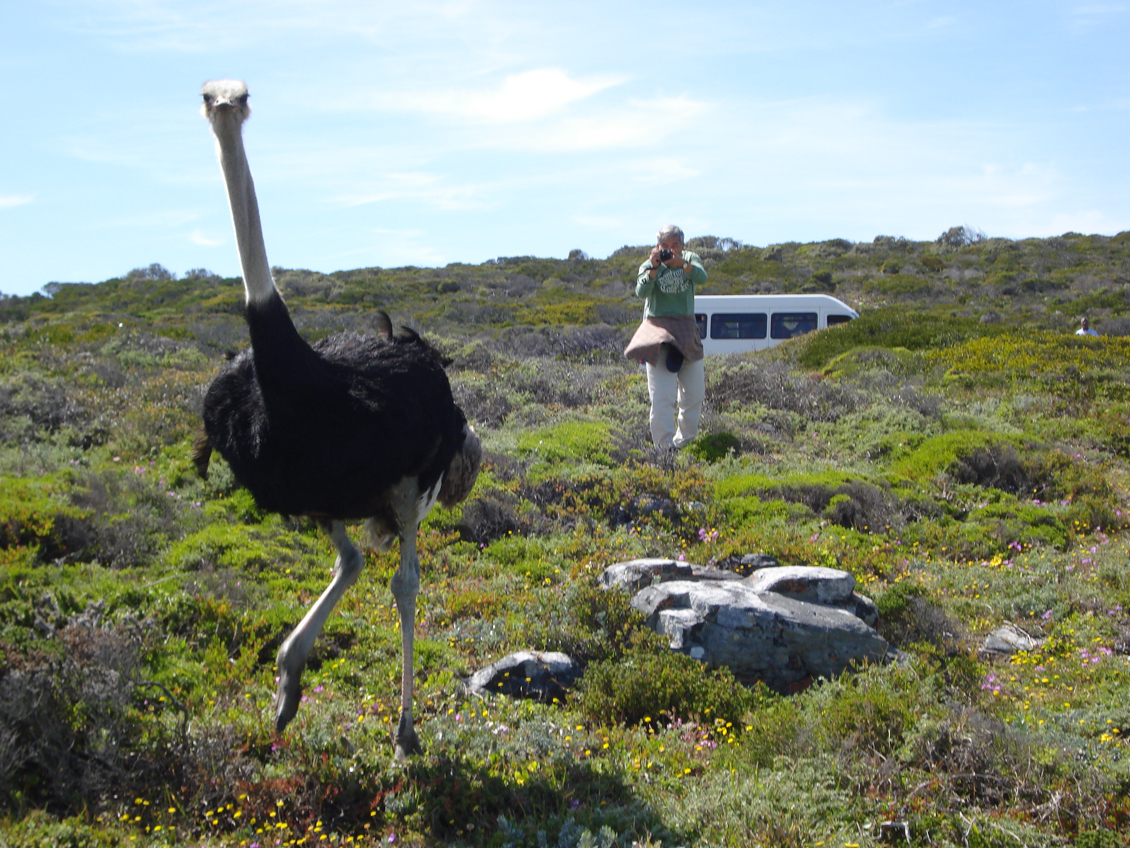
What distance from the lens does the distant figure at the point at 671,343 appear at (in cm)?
895

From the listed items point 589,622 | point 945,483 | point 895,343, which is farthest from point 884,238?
point 589,622

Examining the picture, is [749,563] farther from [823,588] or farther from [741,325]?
[741,325]

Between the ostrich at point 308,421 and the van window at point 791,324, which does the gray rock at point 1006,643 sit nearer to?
the ostrich at point 308,421

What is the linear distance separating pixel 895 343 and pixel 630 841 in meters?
13.2

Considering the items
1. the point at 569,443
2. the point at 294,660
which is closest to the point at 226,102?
the point at 294,660

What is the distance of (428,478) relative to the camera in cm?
386

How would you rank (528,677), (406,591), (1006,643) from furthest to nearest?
1. (1006,643)
2. (528,677)
3. (406,591)

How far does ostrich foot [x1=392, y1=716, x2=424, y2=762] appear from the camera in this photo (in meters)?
3.63

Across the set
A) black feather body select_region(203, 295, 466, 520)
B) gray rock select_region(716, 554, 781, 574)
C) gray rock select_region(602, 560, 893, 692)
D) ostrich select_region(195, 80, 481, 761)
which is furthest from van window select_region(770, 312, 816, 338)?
black feather body select_region(203, 295, 466, 520)

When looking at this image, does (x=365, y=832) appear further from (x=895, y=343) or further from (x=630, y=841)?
(x=895, y=343)

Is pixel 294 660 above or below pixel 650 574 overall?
above

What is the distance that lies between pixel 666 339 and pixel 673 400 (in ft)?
2.12

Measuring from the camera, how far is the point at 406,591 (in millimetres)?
3975

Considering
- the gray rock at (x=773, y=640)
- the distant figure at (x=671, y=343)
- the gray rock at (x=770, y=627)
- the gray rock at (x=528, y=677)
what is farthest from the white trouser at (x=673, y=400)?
the gray rock at (x=528, y=677)
